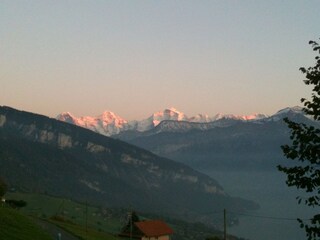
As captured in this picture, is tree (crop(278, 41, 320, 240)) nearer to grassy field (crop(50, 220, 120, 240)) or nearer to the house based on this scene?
grassy field (crop(50, 220, 120, 240))

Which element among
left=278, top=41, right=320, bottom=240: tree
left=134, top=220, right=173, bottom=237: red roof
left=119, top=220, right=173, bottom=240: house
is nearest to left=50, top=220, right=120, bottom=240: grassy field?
left=119, top=220, right=173, bottom=240: house

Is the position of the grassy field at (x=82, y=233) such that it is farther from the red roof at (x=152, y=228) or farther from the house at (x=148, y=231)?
the red roof at (x=152, y=228)

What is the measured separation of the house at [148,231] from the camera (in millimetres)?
135750

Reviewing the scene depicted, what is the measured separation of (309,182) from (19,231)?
35853 mm

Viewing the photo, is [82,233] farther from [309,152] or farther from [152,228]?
[309,152]

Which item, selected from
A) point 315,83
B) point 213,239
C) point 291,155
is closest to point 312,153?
point 291,155

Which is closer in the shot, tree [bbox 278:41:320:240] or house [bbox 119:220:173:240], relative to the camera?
tree [bbox 278:41:320:240]

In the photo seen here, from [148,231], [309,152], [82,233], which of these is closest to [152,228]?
[148,231]

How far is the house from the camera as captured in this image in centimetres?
13575

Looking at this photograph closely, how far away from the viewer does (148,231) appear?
449 feet

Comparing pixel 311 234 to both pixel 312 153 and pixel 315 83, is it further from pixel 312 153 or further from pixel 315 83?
pixel 315 83

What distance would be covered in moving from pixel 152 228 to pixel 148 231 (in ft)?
9.33

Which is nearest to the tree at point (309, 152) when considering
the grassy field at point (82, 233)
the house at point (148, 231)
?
the grassy field at point (82, 233)

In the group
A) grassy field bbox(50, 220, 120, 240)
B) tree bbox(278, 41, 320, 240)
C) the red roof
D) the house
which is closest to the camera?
tree bbox(278, 41, 320, 240)
